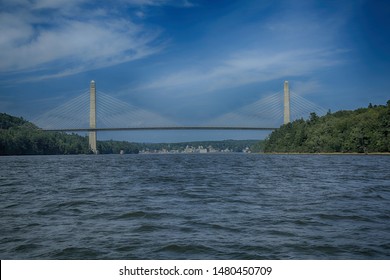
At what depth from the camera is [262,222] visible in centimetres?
736

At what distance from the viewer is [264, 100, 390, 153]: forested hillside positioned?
57469mm

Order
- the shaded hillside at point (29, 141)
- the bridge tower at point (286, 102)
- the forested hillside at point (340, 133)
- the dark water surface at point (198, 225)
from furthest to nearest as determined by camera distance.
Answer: the bridge tower at point (286, 102) < the shaded hillside at point (29, 141) < the forested hillside at point (340, 133) < the dark water surface at point (198, 225)

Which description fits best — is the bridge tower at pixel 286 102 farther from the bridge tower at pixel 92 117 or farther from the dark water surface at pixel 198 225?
the dark water surface at pixel 198 225

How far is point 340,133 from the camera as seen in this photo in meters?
64.2

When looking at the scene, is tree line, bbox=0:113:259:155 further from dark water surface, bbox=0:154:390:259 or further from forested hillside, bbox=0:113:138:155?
dark water surface, bbox=0:154:390:259

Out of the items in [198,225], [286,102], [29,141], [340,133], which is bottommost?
Result: [198,225]

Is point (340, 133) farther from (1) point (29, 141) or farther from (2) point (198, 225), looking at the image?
(2) point (198, 225)

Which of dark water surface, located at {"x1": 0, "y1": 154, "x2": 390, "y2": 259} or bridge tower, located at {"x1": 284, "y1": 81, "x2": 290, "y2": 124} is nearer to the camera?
dark water surface, located at {"x1": 0, "y1": 154, "x2": 390, "y2": 259}

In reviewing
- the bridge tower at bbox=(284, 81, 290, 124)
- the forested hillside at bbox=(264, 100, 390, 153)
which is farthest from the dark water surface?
the bridge tower at bbox=(284, 81, 290, 124)

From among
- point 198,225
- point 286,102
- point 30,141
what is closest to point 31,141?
point 30,141

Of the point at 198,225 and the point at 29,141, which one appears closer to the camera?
the point at 198,225

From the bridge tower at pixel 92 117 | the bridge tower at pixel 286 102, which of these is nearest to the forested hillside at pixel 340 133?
the bridge tower at pixel 286 102

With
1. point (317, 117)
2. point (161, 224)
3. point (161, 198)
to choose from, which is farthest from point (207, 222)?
point (317, 117)

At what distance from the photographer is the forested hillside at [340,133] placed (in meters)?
57.5
